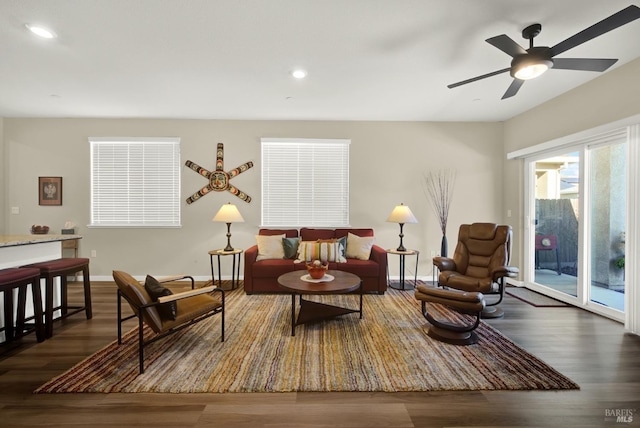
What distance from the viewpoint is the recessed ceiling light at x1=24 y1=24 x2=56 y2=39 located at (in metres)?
2.32

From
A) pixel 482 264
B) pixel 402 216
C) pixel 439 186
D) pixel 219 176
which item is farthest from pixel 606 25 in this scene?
pixel 219 176

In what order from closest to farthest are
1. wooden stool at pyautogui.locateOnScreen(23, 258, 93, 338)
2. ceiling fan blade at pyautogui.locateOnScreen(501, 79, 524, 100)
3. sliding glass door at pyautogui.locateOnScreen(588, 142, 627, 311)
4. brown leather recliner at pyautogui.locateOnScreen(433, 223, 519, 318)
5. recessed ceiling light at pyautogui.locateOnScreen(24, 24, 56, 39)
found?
recessed ceiling light at pyautogui.locateOnScreen(24, 24, 56, 39) < ceiling fan blade at pyautogui.locateOnScreen(501, 79, 524, 100) < wooden stool at pyautogui.locateOnScreen(23, 258, 93, 338) < brown leather recliner at pyautogui.locateOnScreen(433, 223, 519, 318) < sliding glass door at pyautogui.locateOnScreen(588, 142, 627, 311)

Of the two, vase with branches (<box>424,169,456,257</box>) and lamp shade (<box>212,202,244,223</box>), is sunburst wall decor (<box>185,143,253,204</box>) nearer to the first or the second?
lamp shade (<box>212,202,244,223</box>)

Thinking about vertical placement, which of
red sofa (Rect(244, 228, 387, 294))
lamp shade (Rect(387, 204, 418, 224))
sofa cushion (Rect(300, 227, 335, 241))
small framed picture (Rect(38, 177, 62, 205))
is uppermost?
small framed picture (Rect(38, 177, 62, 205))

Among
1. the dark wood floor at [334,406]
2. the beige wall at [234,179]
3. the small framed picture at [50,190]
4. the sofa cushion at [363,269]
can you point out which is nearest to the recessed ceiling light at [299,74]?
the beige wall at [234,179]

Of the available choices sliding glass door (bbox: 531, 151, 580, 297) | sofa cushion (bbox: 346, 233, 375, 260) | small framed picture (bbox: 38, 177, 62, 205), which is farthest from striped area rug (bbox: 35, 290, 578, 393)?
small framed picture (bbox: 38, 177, 62, 205)

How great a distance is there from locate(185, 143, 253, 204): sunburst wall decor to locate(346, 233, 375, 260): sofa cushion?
6.70ft

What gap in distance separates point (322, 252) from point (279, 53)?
259cm

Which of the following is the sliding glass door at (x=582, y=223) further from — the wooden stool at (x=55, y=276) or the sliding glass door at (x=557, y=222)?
the wooden stool at (x=55, y=276)

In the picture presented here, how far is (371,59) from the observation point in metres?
2.81

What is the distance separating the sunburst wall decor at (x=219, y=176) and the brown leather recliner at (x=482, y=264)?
11.2ft

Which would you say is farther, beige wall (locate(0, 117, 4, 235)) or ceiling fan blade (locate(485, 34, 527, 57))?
beige wall (locate(0, 117, 4, 235))

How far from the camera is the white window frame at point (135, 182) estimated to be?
4719mm

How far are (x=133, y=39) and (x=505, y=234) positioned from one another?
4414mm
